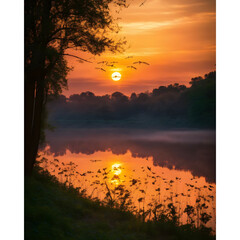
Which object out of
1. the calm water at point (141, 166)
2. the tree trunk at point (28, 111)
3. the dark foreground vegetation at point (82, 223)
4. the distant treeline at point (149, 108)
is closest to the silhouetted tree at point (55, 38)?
the tree trunk at point (28, 111)

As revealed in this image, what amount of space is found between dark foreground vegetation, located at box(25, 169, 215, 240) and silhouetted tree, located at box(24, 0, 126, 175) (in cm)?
140

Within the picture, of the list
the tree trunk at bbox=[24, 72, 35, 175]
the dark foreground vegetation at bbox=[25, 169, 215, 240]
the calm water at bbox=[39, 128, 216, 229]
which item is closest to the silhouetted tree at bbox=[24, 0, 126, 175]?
the tree trunk at bbox=[24, 72, 35, 175]

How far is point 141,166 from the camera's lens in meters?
7.33

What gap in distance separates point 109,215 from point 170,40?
3.95m

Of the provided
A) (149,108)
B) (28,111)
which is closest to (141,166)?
(149,108)

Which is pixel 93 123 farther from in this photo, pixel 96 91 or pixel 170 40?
pixel 170 40

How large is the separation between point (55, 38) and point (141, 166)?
369 centimetres

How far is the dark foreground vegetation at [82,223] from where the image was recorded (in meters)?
4.86

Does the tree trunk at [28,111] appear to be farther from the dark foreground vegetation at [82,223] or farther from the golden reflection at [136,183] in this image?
the golden reflection at [136,183]

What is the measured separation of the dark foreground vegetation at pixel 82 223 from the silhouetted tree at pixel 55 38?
4.60 ft
